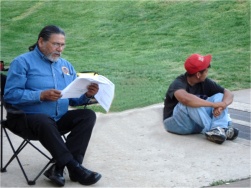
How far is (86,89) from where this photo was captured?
17.5ft

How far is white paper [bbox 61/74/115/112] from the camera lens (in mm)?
5039

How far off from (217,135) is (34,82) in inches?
83.3

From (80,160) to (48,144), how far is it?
0.39 m

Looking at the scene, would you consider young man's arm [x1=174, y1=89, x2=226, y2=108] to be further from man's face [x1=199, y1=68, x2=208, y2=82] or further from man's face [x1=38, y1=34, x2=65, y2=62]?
man's face [x1=38, y1=34, x2=65, y2=62]

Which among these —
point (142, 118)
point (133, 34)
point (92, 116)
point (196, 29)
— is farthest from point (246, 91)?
point (133, 34)

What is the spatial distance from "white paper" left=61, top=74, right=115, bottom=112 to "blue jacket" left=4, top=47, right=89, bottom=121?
192 millimetres

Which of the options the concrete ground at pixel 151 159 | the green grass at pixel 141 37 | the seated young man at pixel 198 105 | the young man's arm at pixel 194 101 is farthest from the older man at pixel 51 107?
the green grass at pixel 141 37

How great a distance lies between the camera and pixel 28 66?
204 inches

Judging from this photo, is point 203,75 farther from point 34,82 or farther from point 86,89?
point 34,82

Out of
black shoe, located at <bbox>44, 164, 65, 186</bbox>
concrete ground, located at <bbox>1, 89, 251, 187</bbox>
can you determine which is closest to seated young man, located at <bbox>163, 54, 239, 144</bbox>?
concrete ground, located at <bbox>1, 89, 251, 187</bbox>

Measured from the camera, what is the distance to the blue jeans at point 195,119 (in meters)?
6.53

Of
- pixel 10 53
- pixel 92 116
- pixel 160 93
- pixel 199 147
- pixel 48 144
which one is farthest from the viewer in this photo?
pixel 10 53

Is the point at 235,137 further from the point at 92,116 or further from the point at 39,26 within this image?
the point at 39,26

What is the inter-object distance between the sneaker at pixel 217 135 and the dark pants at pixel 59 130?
1.61 metres
